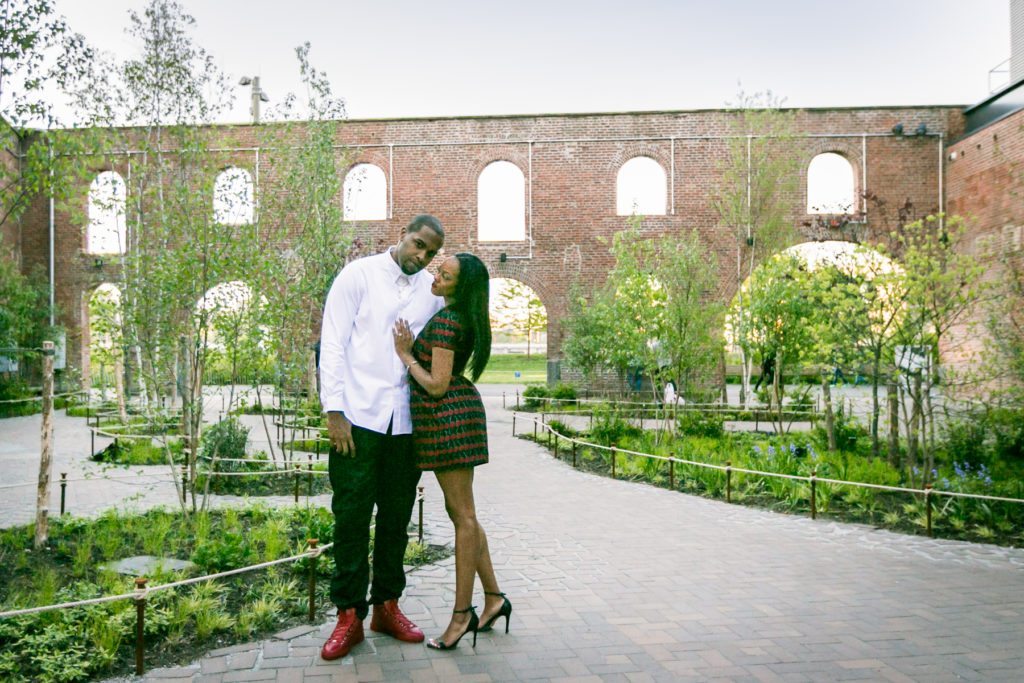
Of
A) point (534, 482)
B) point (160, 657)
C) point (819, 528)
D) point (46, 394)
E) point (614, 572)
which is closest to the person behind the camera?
point (160, 657)

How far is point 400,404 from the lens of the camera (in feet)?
12.4

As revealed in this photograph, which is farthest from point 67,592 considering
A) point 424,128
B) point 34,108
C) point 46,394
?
point 424,128

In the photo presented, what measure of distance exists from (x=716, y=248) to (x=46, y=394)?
18.1 m

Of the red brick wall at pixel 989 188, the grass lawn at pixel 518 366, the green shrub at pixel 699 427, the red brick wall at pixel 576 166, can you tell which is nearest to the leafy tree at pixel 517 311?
the grass lawn at pixel 518 366

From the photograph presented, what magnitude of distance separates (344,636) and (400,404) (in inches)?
44.1

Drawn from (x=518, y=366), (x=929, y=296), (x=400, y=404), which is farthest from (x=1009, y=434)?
(x=518, y=366)

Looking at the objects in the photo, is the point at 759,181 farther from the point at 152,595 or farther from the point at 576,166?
the point at 152,595

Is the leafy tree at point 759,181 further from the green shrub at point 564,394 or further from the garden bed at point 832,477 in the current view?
the garden bed at point 832,477

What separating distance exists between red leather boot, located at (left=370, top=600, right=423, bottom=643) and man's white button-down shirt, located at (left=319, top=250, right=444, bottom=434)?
0.94 meters

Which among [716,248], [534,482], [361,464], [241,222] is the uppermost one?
[716,248]

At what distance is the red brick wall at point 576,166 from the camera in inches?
829

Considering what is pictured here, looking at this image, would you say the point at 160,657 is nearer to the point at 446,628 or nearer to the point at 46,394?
the point at 446,628

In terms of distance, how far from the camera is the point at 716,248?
2111 centimetres

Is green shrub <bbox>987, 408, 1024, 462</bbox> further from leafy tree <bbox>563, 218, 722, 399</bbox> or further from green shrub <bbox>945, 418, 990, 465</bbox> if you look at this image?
leafy tree <bbox>563, 218, 722, 399</bbox>
